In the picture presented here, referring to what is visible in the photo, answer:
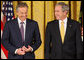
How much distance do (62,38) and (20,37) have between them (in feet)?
2.13

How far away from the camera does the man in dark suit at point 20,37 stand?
340cm

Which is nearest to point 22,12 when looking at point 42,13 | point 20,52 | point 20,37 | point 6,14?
point 20,37

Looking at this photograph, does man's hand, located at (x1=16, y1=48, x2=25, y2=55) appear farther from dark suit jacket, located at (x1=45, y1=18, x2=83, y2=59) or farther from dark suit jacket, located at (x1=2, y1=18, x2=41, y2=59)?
dark suit jacket, located at (x1=45, y1=18, x2=83, y2=59)

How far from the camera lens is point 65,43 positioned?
10.8ft

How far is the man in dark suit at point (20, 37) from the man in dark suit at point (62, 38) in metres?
0.33

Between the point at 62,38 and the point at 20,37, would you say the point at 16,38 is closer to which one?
the point at 20,37

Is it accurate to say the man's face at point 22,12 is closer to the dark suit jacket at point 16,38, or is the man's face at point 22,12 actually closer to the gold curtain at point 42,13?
the dark suit jacket at point 16,38

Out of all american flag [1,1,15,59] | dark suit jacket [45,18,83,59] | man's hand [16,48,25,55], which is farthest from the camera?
american flag [1,1,15,59]

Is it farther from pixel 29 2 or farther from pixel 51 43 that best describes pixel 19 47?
pixel 29 2

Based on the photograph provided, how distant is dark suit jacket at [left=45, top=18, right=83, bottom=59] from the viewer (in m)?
3.23

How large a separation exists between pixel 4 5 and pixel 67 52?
2.73 m

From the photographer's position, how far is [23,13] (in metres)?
3.32

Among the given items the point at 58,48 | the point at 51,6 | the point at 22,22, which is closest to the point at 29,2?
the point at 51,6

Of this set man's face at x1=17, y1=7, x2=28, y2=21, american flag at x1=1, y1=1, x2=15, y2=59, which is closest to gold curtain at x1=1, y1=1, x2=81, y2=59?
american flag at x1=1, y1=1, x2=15, y2=59
